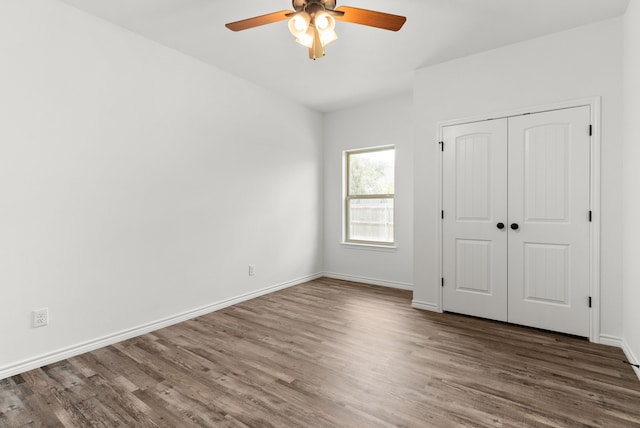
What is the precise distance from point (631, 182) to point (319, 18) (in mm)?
2601

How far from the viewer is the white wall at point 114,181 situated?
233 cm

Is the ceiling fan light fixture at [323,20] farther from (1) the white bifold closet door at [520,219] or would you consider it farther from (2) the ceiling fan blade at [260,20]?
(1) the white bifold closet door at [520,219]

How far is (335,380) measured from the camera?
220 centimetres

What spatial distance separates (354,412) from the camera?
6.09ft

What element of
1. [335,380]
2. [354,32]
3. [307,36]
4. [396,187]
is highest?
[354,32]

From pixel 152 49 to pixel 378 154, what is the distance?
324 cm

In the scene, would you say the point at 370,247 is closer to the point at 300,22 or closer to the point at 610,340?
the point at 610,340

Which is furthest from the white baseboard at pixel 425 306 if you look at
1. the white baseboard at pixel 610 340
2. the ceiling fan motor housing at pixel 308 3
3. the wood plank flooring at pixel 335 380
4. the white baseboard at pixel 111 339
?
the ceiling fan motor housing at pixel 308 3

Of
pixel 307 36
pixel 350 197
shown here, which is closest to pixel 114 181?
pixel 307 36

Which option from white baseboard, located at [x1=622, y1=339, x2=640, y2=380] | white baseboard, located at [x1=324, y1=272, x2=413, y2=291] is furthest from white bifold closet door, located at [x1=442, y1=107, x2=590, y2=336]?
white baseboard, located at [x1=324, y1=272, x2=413, y2=291]

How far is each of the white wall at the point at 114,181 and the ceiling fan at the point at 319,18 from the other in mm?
1415

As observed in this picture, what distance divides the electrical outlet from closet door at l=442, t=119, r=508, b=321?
3653 millimetres

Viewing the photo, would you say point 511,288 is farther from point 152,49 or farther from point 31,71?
point 31,71

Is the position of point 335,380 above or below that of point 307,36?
below
